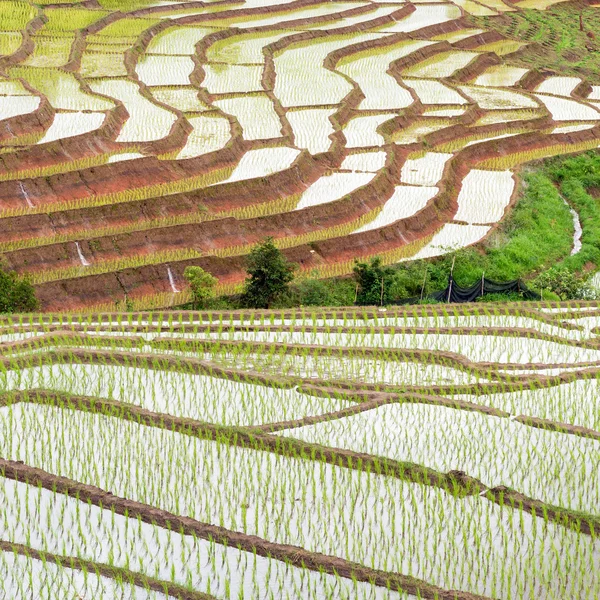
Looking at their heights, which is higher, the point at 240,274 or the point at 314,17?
the point at 314,17

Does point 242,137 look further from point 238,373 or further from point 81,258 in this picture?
point 238,373

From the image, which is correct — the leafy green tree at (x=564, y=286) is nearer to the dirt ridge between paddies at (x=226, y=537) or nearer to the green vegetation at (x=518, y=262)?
Result: the green vegetation at (x=518, y=262)

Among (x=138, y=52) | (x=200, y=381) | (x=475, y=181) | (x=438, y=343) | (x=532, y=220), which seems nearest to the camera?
(x=200, y=381)

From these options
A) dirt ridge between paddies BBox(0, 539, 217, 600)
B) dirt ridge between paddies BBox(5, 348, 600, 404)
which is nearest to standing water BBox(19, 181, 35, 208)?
dirt ridge between paddies BBox(5, 348, 600, 404)

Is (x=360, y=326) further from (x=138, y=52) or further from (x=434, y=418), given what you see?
(x=138, y=52)

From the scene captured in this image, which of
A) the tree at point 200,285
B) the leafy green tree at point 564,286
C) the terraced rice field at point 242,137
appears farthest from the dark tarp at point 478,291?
the tree at point 200,285

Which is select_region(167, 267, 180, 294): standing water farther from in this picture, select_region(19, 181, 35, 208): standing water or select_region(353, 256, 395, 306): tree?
select_region(19, 181, 35, 208): standing water

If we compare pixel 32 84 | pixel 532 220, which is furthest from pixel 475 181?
pixel 32 84
